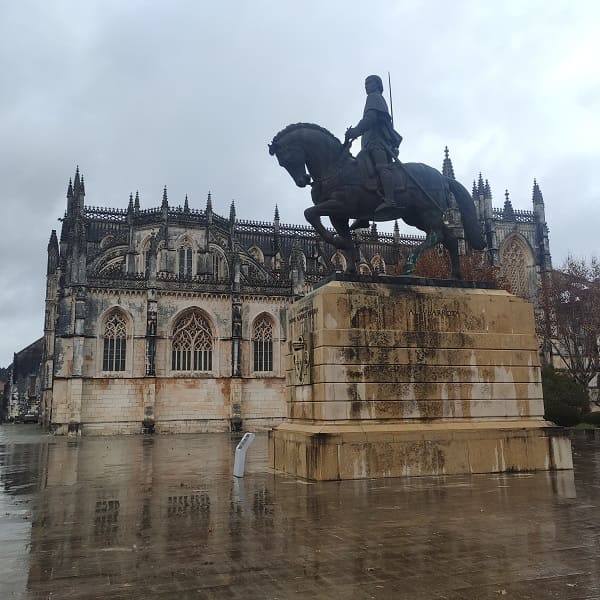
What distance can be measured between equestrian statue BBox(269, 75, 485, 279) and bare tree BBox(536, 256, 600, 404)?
90.9 ft

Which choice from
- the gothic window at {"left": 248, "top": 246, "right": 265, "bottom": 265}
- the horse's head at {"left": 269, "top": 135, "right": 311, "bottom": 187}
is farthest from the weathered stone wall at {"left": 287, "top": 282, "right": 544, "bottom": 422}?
the gothic window at {"left": 248, "top": 246, "right": 265, "bottom": 265}

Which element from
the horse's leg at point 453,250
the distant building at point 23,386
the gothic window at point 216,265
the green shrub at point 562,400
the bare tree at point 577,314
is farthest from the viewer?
the distant building at point 23,386

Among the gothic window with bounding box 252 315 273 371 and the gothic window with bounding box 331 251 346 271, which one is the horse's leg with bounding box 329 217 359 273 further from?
the gothic window with bounding box 331 251 346 271

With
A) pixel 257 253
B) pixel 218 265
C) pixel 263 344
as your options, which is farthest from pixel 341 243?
pixel 257 253

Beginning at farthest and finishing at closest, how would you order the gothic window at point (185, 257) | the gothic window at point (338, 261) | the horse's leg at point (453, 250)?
the gothic window at point (338, 261) < the gothic window at point (185, 257) < the horse's leg at point (453, 250)

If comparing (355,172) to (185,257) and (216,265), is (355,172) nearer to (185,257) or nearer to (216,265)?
(216,265)

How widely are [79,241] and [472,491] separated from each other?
34356 mm

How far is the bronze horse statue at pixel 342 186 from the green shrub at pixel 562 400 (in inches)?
773

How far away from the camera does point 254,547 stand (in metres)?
5.21

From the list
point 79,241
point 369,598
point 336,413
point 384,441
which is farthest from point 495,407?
point 79,241

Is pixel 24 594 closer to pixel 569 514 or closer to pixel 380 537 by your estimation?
pixel 380 537

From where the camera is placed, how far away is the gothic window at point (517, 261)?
59531 millimetres

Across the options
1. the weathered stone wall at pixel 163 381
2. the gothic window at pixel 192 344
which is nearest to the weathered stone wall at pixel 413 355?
the weathered stone wall at pixel 163 381

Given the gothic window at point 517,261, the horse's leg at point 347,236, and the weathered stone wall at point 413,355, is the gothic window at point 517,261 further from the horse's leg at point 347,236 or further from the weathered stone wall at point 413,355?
the horse's leg at point 347,236
